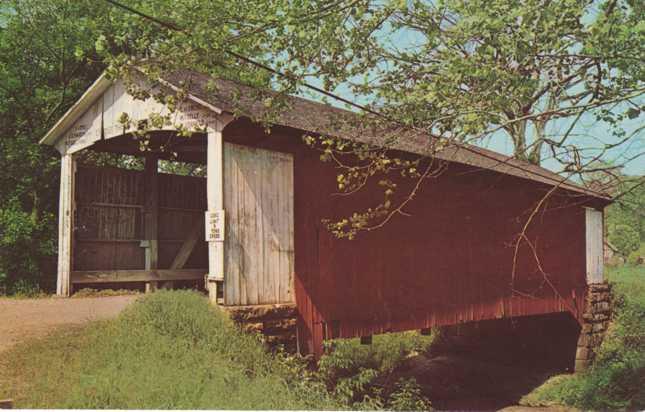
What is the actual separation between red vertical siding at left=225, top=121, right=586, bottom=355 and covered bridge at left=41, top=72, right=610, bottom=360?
0.03m

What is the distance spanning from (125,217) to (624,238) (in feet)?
151

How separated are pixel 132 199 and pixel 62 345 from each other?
5559 millimetres

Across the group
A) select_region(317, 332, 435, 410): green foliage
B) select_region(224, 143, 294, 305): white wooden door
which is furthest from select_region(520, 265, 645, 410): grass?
select_region(224, 143, 294, 305): white wooden door

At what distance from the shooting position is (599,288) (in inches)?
673

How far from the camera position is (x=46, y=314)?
9.16 m

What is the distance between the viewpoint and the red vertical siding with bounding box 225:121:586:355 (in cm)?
914

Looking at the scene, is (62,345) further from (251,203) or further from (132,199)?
(132,199)

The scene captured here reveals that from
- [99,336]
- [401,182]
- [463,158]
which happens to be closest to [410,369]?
[463,158]

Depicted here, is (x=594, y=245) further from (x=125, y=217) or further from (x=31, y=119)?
(x=31, y=119)

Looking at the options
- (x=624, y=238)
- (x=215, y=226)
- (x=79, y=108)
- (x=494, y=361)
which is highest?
(x=79, y=108)

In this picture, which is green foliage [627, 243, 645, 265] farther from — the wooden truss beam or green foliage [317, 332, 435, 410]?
the wooden truss beam

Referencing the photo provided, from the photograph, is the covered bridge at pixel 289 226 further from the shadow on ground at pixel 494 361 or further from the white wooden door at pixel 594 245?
the shadow on ground at pixel 494 361

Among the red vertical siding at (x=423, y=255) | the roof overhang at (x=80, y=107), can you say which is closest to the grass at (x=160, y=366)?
the red vertical siding at (x=423, y=255)

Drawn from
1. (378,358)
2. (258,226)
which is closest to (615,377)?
(378,358)
